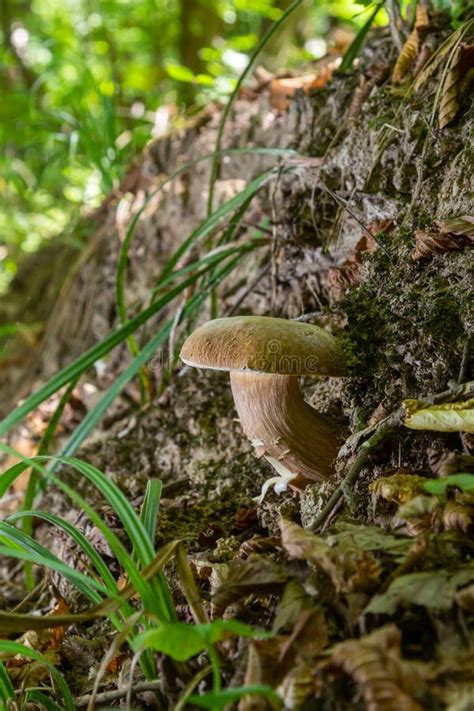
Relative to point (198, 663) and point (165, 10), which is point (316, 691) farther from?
point (165, 10)

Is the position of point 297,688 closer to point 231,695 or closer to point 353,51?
point 231,695

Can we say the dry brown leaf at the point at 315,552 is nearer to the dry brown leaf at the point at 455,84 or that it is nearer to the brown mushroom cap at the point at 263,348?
the brown mushroom cap at the point at 263,348

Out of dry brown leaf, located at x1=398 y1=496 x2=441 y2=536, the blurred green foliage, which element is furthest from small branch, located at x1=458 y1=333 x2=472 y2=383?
the blurred green foliage

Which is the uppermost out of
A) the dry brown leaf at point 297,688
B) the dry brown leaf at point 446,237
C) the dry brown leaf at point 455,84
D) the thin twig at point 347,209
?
the dry brown leaf at point 455,84

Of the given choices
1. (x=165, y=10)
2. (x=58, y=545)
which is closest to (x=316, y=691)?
(x=58, y=545)

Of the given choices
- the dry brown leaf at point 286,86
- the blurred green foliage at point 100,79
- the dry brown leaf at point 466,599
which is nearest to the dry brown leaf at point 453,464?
the dry brown leaf at point 466,599

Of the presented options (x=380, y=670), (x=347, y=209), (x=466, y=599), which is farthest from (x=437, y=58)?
(x=380, y=670)
